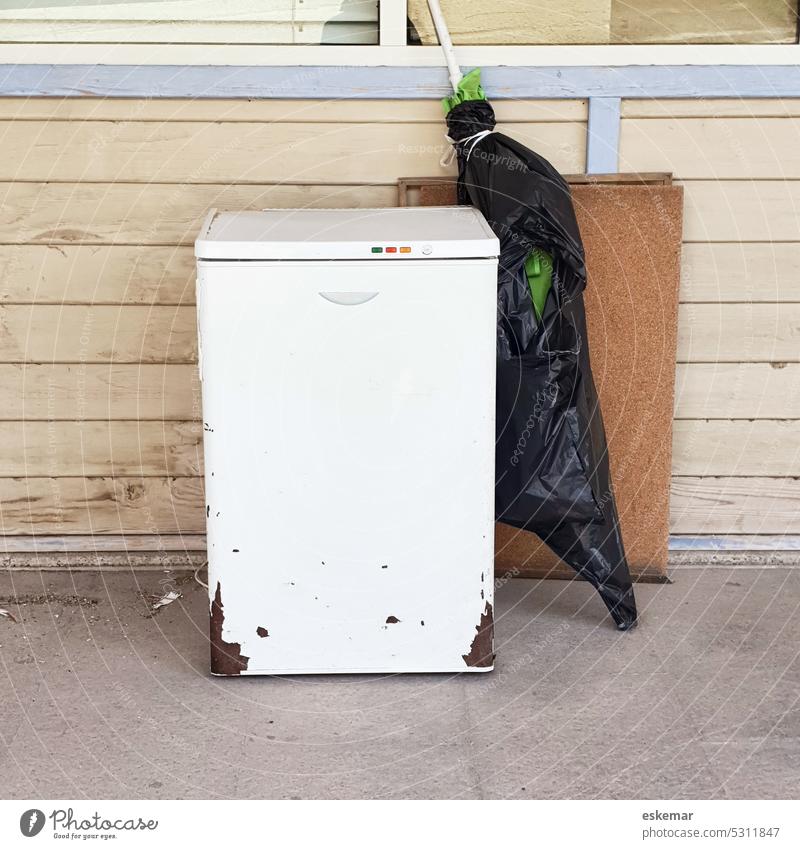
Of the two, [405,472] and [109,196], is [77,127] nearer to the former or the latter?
[109,196]

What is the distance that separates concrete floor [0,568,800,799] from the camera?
1.94 m

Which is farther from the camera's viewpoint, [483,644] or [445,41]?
[445,41]

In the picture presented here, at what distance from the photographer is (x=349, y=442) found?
2162 millimetres

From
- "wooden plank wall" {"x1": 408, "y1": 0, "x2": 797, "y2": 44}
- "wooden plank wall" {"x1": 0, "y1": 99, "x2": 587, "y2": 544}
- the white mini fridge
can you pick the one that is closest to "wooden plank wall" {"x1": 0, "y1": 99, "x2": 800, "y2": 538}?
"wooden plank wall" {"x1": 0, "y1": 99, "x2": 587, "y2": 544}

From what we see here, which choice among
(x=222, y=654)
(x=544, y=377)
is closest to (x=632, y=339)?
(x=544, y=377)

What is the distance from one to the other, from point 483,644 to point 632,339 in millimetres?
890

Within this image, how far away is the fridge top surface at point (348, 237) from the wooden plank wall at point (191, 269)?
0.36 m

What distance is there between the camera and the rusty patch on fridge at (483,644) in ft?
7.43

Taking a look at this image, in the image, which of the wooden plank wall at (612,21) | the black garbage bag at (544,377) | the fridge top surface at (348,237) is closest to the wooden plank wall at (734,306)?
the wooden plank wall at (612,21)

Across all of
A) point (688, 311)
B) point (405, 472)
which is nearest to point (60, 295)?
point (405, 472)

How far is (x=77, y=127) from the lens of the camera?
8.68 ft

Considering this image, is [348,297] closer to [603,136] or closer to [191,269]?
[191,269]

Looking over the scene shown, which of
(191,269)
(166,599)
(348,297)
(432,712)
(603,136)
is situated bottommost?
(166,599)

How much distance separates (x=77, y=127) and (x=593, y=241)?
1285mm
